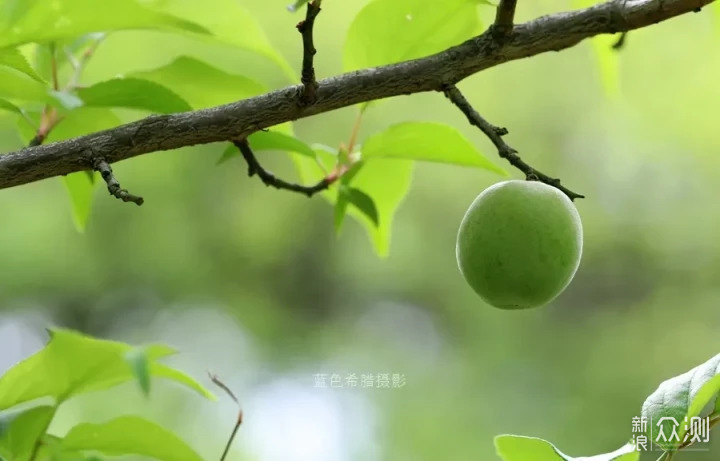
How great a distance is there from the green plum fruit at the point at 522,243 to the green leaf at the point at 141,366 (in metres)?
0.21

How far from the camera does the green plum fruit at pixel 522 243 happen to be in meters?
0.45

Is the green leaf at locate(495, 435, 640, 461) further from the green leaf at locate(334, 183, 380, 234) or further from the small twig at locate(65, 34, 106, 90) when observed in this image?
the small twig at locate(65, 34, 106, 90)

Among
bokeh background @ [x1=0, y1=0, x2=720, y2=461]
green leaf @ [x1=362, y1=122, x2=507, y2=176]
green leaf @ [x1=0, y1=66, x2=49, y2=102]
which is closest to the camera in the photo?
green leaf @ [x1=0, y1=66, x2=49, y2=102]

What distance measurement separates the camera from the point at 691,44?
2408mm

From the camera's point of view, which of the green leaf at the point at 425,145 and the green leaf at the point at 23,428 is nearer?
the green leaf at the point at 23,428

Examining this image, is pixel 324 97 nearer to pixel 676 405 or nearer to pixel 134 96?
pixel 134 96

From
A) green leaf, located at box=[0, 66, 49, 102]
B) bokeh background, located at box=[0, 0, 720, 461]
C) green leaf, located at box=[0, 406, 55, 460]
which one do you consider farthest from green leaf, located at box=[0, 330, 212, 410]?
bokeh background, located at box=[0, 0, 720, 461]

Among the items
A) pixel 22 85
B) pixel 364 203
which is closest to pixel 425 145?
pixel 364 203

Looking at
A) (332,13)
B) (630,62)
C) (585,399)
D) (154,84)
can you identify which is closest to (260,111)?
(154,84)

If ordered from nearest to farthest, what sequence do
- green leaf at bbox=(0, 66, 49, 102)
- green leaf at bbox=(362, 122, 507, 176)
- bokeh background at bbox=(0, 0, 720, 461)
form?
green leaf at bbox=(0, 66, 49, 102) < green leaf at bbox=(362, 122, 507, 176) < bokeh background at bbox=(0, 0, 720, 461)

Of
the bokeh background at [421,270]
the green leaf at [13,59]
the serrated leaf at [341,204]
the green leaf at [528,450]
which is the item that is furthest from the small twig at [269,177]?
the bokeh background at [421,270]

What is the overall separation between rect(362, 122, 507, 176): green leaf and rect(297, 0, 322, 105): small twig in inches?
6.0

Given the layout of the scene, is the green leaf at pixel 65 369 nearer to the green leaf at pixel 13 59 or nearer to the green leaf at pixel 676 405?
the green leaf at pixel 13 59

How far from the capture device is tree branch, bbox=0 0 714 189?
1.28 ft
